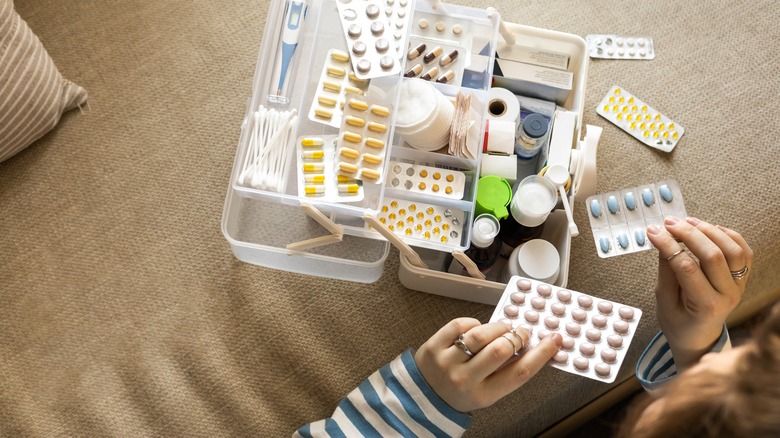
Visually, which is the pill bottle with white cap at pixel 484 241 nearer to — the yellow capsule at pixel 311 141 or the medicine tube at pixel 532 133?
the medicine tube at pixel 532 133

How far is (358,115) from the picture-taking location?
2.84ft

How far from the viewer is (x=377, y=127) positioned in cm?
86

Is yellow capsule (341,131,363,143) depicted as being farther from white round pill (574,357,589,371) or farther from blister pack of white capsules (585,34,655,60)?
blister pack of white capsules (585,34,655,60)

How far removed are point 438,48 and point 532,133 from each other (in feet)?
0.63

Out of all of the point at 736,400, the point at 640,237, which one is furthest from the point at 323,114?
the point at 736,400

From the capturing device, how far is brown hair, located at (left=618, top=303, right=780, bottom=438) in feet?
1.56

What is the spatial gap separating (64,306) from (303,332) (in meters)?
0.39

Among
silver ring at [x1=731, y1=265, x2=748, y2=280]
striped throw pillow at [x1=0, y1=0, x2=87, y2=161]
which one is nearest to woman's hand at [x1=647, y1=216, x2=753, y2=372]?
silver ring at [x1=731, y1=265, x2=748, y2=280]

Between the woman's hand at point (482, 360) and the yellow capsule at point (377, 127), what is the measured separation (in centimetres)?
27

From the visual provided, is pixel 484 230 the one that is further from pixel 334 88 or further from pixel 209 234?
pixel 209 234

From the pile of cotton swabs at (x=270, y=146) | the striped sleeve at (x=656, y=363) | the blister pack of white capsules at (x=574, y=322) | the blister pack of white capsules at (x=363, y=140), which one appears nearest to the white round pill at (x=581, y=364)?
the blister pack of white capsules at (x=574, y=322)

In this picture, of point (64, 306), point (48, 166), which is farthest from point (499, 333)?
point (48, 166)

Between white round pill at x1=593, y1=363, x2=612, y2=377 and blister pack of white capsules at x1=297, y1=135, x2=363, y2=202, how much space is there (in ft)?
1.26

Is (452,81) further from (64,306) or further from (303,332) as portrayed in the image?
(64,306)
